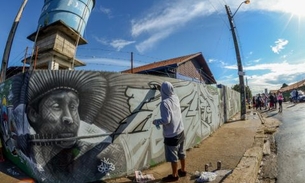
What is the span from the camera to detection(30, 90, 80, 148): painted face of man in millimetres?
3754

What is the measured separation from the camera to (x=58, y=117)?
379 cm

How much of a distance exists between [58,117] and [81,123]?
1.35ft

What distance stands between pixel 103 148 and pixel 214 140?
176 inches

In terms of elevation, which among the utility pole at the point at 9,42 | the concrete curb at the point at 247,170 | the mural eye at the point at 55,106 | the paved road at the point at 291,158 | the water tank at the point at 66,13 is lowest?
the paved road at the point at 291,158

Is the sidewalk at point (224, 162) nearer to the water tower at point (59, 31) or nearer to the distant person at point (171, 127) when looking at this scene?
the distant person at point (171, 127)

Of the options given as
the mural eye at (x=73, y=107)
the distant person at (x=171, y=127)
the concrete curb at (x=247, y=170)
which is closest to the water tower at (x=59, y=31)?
the mural eye at (x=73, y=107)

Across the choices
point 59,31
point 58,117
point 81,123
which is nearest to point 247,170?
point 81,123

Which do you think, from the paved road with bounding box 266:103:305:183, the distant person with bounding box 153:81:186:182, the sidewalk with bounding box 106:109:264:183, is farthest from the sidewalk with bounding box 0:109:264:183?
the paved road with bounding box 266:103:305:183

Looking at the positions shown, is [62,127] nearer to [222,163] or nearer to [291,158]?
[222,163]

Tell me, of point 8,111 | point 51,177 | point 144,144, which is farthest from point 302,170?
point 8,111

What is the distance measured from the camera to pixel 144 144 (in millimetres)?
4590

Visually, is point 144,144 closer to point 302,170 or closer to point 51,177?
point 51,177

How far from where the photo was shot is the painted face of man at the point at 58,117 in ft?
12.3

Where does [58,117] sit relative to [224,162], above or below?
above
